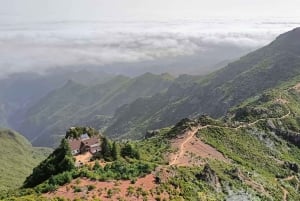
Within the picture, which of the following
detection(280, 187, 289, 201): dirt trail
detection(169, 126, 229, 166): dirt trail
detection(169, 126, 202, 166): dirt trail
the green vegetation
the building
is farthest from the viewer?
detection(280, 187, 289, 201): dirt trail

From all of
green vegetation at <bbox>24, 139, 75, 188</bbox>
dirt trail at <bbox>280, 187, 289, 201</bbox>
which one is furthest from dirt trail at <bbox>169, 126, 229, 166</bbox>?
green vegetation at <bbox>24, 139, 75, 188</bbox>

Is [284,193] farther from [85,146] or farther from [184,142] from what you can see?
[85,146]

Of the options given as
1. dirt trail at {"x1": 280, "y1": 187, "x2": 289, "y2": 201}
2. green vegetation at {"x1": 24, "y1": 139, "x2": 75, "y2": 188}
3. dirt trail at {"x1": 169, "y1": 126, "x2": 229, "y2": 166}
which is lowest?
dirt trail at {"x1": 280, "y1": 187, "x2": 289, "y2": 201}

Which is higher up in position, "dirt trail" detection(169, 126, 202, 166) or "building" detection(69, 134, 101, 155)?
"building" detection(69, 134, 101, 155)

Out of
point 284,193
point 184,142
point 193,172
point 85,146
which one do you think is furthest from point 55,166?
point 284,193

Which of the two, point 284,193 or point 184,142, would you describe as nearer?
point 284,193

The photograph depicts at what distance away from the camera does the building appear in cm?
14738

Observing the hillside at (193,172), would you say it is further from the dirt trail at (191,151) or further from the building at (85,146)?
the building at (85,146)

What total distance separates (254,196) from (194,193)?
28132 mm

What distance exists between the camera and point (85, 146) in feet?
489

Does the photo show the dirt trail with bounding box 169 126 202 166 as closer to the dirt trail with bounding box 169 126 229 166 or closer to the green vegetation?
the dirt trail with bounding box 169 126 229 166

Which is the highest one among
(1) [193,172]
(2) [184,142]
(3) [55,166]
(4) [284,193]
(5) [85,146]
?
(5) [85,146]

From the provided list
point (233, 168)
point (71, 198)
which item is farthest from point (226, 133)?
point (71, 198)

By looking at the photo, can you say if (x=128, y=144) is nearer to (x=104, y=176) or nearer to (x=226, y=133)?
(x=104, y=176)
